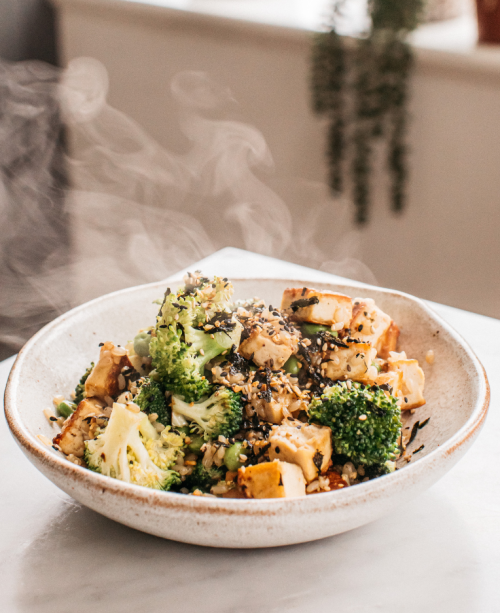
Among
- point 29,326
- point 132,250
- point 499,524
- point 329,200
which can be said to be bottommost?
point 29,326

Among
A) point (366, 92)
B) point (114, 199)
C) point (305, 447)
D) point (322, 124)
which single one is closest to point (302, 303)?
point (305, 447)

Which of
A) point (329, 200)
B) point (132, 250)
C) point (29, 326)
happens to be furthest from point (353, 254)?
point (29, 326)

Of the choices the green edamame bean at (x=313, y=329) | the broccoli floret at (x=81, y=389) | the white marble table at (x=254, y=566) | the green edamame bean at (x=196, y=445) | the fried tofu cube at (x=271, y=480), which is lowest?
the white marble table at (x=254, y=566)

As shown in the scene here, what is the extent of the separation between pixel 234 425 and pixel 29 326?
3.50m

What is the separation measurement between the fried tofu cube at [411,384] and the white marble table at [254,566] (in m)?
0.17

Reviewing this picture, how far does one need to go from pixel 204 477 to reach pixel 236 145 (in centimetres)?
344

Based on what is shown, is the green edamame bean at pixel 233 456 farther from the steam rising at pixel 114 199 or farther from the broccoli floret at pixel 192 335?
the steam rising at pixel 114 199

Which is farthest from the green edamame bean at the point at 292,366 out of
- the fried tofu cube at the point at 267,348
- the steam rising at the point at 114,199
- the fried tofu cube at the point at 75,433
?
the steam rising at the point at 114,199

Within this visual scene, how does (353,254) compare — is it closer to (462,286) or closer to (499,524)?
(462,286)

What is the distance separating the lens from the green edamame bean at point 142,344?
1.18 meters

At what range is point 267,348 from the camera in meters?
1.11

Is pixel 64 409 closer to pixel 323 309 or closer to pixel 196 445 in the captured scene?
pixel 196 445

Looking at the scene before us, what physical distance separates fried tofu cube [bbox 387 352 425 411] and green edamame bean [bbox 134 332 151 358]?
1.49 feet

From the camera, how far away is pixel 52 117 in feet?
14.3
